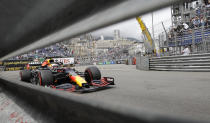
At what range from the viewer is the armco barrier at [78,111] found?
62cm

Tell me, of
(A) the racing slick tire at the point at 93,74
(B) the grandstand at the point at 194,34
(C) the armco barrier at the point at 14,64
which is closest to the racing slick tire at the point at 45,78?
(A) the racing slick tire at the point at 93,74

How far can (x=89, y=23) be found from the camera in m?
0.75

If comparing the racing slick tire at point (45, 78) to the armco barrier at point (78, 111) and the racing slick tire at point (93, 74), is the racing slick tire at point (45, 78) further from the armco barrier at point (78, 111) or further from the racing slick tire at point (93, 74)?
the armco barrier at point (78, 111)

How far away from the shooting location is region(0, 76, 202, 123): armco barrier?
2.04ft

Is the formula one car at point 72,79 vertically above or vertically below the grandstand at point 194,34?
below

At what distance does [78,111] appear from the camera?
3.44 feet

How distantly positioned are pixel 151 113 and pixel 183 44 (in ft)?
34.1

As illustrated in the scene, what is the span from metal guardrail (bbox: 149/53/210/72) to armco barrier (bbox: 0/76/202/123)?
6696mm

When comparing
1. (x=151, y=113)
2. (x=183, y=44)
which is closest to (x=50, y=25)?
(x=151, y=113)

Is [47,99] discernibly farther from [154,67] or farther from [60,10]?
[154,67]

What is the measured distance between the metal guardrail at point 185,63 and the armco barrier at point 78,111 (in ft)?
22.0

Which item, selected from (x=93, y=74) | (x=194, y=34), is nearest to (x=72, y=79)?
(x=93, y=74)

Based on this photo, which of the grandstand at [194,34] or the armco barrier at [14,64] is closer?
the grandstand at [194,34]

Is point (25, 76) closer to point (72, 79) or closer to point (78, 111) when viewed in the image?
point (72, 79)
